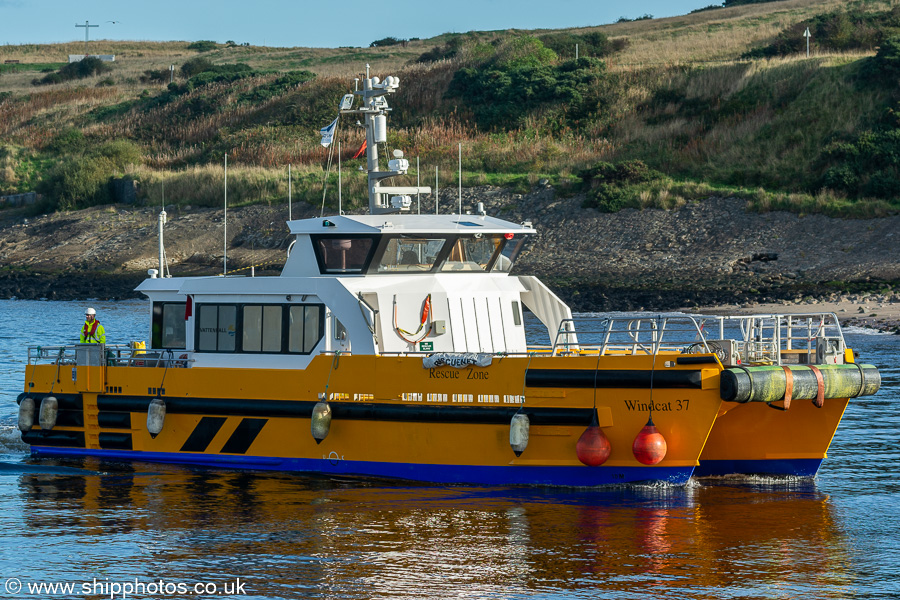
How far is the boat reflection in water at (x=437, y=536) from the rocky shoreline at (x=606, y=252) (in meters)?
17.8

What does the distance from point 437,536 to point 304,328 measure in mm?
3627

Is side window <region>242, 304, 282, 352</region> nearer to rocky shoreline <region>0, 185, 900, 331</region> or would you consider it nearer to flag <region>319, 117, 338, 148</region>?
flag <region>319, 117, 338, 148</region>

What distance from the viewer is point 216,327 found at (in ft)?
45.4

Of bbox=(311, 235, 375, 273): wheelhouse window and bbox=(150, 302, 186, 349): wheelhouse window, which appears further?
bbox=(150, 302, 186, 349): wheelhouse window

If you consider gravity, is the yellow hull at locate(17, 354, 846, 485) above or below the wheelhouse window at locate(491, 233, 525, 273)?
below

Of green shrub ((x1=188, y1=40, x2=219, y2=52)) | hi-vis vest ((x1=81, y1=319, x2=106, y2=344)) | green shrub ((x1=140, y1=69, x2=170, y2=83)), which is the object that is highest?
green shrub ((x1=188, y1=40, x2=219, y2=52))

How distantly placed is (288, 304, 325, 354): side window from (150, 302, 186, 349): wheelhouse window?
1.85m

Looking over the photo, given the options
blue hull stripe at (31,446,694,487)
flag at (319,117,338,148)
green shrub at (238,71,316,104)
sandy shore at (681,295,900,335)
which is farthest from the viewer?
green shrub at (238,71,316,104)

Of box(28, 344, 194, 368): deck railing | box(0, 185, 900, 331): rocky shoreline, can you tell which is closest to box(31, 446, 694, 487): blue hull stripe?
box(28, 344, 194, 368): deck railing

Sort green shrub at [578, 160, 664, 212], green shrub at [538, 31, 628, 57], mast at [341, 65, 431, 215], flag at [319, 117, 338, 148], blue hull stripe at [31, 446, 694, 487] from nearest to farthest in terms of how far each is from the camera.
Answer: blue hull stripe at [31, 446, 694, 487], mast at [341, 65, 431, 215], flag at [319, 117, 338, 148], green shrub at [578, 160, 664, 212], green shrub at [538, 31, 628, 57]

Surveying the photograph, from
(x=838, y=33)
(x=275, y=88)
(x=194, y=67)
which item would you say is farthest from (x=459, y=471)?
(x=194, y=67)

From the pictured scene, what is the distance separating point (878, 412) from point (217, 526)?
449 inches

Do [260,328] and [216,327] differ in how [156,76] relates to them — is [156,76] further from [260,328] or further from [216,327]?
[260,328]

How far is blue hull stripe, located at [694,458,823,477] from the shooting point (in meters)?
12.9
